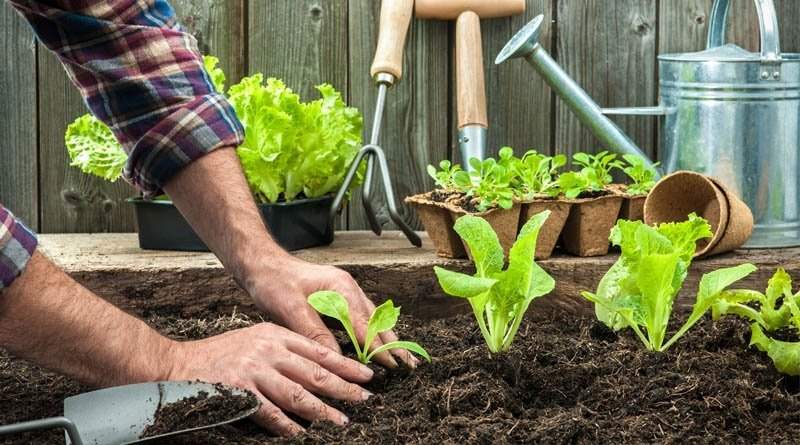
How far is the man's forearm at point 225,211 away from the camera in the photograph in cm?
170

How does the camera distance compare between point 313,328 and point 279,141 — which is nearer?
point 313,328

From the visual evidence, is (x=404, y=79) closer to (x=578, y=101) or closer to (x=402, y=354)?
(x=578, y=101)

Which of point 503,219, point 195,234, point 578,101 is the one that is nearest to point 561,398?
point 503,219

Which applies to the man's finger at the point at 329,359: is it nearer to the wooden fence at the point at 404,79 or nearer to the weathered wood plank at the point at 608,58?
the wooden fence at the point at 404,79

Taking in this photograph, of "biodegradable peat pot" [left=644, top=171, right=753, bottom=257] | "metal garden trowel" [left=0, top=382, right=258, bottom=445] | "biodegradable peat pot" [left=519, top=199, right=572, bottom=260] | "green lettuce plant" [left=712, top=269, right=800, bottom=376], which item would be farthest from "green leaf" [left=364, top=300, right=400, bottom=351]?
"biodegradable peat pot" [left=644, top=171, right=753, bottom=257]

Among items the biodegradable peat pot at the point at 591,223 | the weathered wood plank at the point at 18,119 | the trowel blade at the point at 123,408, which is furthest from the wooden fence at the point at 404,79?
the trowel blade at the point at 123,408

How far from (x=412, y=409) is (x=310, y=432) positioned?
0.43ft

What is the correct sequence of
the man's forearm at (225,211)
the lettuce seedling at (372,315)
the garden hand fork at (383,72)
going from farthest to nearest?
1. the garden hand fork at (383,72)
2. the man's forearm at (225,211)
3. the lettuce seedling at (372,315)

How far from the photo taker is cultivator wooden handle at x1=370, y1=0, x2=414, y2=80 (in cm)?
255

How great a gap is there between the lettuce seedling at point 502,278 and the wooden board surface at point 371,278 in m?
0.46

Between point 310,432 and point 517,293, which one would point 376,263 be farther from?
point 310,432

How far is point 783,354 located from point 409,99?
1.44 m

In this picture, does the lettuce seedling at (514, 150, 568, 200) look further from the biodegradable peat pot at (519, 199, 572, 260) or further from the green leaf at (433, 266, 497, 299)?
the green leaf at (433, 266, 497, 299)

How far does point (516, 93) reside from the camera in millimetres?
2811
